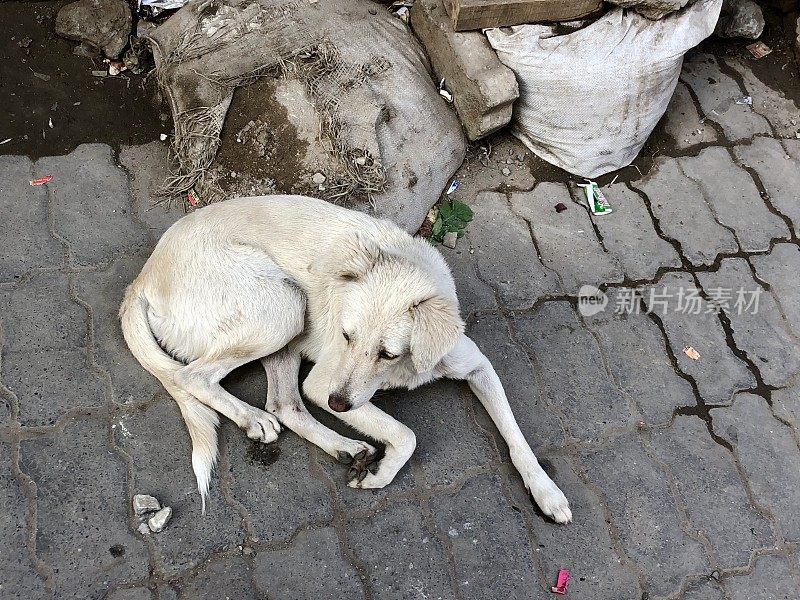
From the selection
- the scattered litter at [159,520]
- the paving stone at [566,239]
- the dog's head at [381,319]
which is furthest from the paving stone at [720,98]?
the scattered litter at [159,520]

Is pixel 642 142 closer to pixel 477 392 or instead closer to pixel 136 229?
pixel 477 392

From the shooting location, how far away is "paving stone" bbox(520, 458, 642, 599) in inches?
118

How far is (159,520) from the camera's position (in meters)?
2.84

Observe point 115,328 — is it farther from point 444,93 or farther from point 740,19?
point 740,19

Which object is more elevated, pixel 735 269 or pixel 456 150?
pixel 456 150

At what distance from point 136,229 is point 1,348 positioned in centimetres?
94

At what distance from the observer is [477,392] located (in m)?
3.35

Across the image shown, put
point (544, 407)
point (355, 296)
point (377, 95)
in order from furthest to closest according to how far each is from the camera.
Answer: point (377, 95)
point (544, 407)
point (355, 296)

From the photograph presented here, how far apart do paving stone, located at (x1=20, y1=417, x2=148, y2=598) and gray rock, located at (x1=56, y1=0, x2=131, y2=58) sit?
8.29 feet

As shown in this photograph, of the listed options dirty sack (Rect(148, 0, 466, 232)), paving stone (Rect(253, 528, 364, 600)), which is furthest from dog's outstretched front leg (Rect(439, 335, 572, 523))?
dirty sack (Rect(148, 0, 466, 232))

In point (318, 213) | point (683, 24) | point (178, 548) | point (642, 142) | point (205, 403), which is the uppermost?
point (683, 24)

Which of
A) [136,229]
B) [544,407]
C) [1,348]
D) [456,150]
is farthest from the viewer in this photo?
[456,150]

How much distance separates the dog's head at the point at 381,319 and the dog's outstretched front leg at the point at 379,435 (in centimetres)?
35

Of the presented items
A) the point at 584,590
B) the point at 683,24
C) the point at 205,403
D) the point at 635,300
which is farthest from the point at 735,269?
Answer: the point at 205,403
